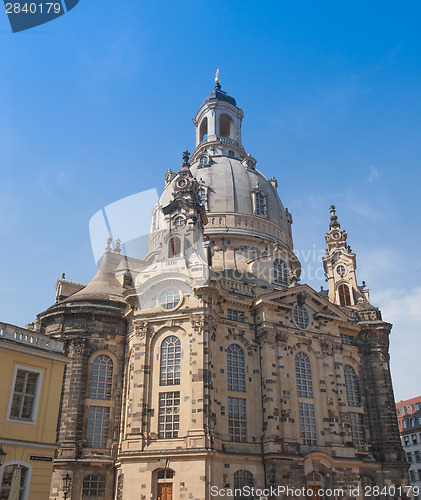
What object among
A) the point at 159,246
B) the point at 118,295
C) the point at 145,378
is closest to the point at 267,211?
the point at 159,246

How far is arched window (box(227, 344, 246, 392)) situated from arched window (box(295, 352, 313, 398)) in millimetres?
4911

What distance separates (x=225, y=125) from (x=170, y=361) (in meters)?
42.4

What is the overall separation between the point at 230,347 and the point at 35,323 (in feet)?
59.4

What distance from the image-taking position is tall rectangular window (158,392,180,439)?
3444 centimetres

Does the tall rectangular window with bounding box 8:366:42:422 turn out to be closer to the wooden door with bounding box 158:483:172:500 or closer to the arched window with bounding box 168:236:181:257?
the wooden door with bounding box 158:483:172:500

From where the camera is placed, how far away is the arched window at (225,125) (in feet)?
227

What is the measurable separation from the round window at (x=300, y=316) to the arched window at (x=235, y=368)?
6.08 m

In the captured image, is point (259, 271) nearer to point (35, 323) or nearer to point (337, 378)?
point (337, 378)

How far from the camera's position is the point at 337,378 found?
138 ft

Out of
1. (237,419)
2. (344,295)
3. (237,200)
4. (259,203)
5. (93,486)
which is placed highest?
(259,203)

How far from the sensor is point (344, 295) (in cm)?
5306

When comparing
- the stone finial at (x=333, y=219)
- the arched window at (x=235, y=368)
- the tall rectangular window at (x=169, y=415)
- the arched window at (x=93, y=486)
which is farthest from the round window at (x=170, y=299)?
the stone finial at (x=333, y=219)

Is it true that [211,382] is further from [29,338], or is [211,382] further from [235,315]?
[29,338]

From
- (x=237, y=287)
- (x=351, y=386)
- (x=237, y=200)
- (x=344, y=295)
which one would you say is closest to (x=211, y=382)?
(x=237, y=287)
